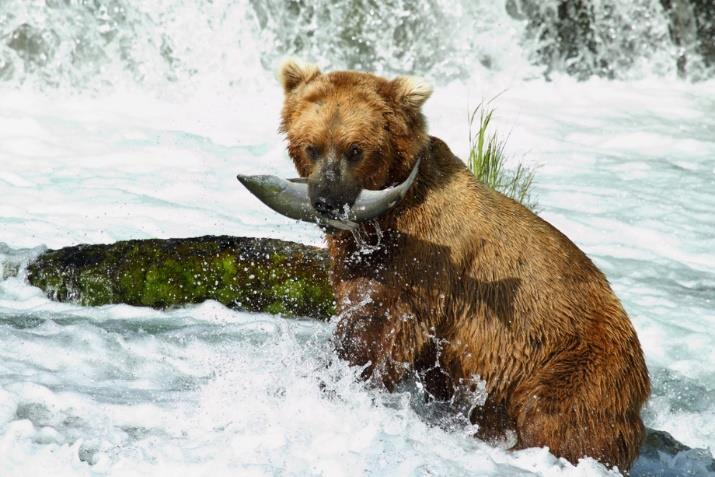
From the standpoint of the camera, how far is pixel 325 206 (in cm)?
468

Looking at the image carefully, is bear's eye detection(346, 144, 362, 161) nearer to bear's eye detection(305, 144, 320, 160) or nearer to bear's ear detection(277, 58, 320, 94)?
bear's eye detection(305, 144, 320, 160)

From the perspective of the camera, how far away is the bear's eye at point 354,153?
15.8ft

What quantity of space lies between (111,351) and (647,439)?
2.66m

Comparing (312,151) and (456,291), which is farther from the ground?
(312,151)

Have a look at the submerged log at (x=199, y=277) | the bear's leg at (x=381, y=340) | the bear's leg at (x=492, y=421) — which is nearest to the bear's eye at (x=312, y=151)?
the bear's leg at (x=381, y=340)

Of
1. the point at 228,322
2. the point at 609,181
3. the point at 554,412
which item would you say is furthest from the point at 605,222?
the point at 554,412

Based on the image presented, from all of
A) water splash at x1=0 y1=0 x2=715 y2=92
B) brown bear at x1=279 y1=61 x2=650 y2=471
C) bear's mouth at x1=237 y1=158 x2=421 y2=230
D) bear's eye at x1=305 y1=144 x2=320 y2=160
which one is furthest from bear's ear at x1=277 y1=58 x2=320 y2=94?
water splash at x1=0 y1=0 x2=715 y2=92

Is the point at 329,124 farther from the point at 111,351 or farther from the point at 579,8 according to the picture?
the point at 579,8

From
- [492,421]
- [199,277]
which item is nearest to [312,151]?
[492,421]

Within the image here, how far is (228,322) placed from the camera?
21.0 ft

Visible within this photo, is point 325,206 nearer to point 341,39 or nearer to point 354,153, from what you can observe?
point 354,153

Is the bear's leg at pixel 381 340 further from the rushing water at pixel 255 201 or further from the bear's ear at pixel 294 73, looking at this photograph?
the bear's ear at pixel 294 73

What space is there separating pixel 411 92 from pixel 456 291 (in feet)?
2.93

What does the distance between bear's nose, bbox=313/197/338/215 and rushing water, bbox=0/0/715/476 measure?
0.74 m
